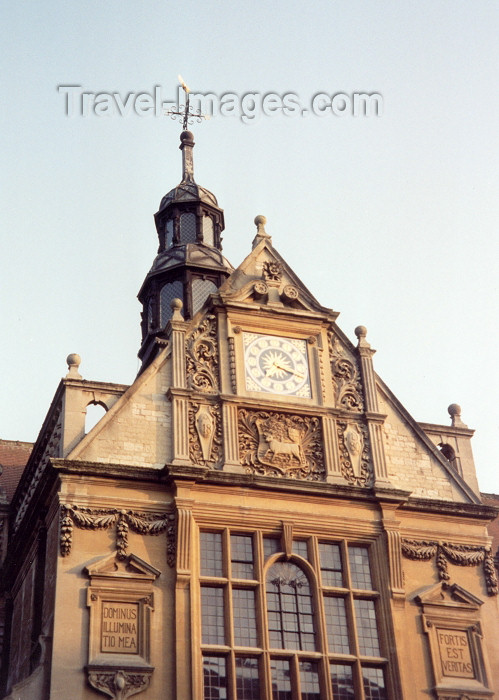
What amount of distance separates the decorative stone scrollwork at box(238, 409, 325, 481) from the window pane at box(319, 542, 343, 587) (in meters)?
1.59

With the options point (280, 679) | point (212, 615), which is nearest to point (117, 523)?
point (212, 615)

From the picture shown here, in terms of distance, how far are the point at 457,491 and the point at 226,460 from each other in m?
6.02

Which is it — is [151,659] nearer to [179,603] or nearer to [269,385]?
[179,603]

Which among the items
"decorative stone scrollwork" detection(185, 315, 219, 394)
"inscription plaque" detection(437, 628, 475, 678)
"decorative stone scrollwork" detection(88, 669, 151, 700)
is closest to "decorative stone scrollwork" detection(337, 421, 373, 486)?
"decorative stone scrollwork" detection(185, 315, 219, 394)

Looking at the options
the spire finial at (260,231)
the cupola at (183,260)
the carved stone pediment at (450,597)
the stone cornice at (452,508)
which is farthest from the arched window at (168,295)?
the carved stone pediment at (450,597)

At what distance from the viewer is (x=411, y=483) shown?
92.6 ft

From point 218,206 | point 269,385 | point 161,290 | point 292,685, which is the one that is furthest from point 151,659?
point 218,206

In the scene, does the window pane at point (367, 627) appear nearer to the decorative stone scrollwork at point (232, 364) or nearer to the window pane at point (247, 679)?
the window pane at point (247, 679)

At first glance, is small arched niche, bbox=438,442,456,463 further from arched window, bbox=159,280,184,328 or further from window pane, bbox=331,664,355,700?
arched window, bbox=159,280,184,328

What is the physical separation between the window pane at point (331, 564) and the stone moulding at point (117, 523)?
3517 mm

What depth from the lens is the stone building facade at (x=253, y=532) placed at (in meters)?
24.1

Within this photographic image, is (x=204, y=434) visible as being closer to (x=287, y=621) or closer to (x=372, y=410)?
(x=372, y=410)

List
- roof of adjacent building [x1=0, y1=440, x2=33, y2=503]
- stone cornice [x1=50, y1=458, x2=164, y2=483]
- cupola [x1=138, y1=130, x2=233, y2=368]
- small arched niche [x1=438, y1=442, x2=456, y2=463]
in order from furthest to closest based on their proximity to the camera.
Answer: cupola [x1=138, y1=130, x2=233, y2=368] < roof of adjacent building [x1=0, y1=440, x2=33, y2=503] < small arched niche [x1=438, y1=442, x2=456, y2=463] < stone cornice [x1=50, y1=458, x2=164, y2=483]

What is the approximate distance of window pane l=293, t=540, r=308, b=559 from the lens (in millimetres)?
26188
